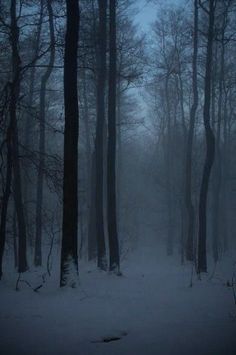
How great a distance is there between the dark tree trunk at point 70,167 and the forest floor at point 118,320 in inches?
25.2

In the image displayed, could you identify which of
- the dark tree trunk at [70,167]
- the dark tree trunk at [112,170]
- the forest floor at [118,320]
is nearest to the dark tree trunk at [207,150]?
the dark tree trunk at [112,170]

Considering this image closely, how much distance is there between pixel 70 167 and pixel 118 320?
402 cm

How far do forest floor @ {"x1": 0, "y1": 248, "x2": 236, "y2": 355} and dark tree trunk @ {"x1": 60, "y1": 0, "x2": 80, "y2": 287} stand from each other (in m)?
0.64

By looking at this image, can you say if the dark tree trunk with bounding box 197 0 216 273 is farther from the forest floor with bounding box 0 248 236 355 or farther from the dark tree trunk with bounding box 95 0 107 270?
the forest floor with bounding box 0 248 236 355

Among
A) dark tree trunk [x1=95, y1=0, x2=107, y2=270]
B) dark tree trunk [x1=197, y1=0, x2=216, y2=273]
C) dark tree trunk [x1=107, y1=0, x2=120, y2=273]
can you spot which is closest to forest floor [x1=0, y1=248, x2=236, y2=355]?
dark tree trunk [x1=107, y1=0, x2=120, y2=273]

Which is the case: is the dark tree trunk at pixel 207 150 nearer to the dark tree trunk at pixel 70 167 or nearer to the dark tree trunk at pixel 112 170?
the dark tree trunk at pixel 112 170

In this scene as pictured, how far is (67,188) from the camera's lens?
9531 mm

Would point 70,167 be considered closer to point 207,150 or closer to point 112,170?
point 112,170

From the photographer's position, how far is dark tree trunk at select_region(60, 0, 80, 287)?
9.51 m

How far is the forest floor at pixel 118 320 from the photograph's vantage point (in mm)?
5879

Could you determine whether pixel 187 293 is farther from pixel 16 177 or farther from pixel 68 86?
pixel 16 177

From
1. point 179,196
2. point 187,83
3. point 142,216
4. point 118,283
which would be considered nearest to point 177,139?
point 179,196

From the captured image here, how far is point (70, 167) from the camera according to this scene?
379 inches

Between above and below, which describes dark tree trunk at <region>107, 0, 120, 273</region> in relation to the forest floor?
above
